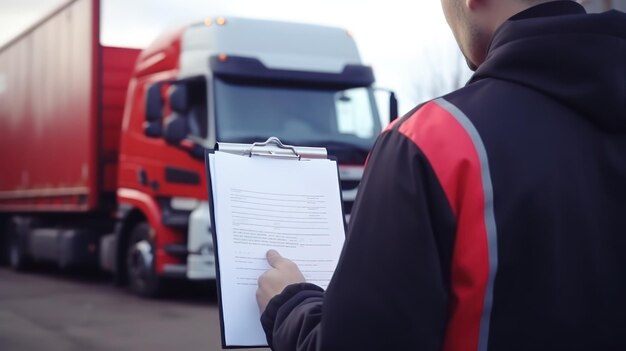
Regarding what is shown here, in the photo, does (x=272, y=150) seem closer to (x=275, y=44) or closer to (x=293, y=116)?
(x=293, y=116)

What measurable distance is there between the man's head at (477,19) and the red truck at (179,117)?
7796mm

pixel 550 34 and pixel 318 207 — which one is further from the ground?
pixel 550 34

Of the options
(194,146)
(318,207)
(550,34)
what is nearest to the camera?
(550,34)

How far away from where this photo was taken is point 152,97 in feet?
32.7

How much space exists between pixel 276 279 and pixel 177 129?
8.16m

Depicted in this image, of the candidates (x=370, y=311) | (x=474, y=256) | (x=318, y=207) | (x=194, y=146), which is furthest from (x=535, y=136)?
(x=194, y=146)

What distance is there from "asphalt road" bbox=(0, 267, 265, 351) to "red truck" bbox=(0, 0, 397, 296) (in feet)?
1.39

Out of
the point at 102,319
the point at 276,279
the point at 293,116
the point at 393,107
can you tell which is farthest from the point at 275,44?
the point at 276,279

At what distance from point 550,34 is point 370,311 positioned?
1.64 ft

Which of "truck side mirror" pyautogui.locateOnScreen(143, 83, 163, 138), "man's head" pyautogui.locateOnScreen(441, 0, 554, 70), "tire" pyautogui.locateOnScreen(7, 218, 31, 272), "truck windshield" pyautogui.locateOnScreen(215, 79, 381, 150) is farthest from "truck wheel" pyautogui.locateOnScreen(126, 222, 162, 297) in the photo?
"man's head" pyautogui.locateOnScreen(441, 0, 554, 70)

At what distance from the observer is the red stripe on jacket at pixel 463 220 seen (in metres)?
1.30

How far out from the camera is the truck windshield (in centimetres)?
950

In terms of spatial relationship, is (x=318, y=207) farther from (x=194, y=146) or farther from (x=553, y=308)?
(x=194, y=146)

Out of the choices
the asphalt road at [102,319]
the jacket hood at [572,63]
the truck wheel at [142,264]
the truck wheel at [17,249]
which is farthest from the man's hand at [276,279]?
the truck wheel at [17,249]
